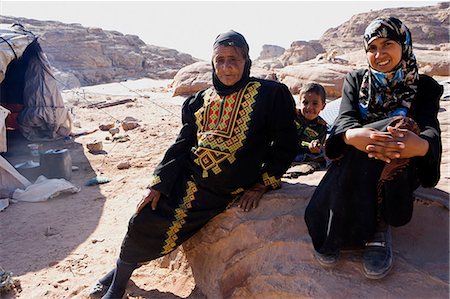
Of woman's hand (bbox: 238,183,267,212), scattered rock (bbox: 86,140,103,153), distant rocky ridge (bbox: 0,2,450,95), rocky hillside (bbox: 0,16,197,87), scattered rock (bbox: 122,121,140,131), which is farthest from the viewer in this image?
rocky hillside (bbox: 0,16,197,87)

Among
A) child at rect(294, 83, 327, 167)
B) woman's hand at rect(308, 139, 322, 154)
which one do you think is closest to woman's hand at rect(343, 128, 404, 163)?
woman's hand at rect(308, 139, 322, 154)

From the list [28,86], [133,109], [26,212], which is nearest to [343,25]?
[133,109]

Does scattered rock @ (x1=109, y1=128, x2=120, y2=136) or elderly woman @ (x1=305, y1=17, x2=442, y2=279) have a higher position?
elderly woman @ (x1=305, y1=17, x2=442, y2=279)

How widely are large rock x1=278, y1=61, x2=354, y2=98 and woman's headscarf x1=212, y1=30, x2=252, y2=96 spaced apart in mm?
8396

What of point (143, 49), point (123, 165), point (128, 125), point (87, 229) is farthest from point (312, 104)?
point (143, 49)

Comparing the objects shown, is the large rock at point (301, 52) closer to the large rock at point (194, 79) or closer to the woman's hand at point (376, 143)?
the large rock at point (194, 79)

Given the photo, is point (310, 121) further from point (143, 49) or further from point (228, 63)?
point (143, 49)

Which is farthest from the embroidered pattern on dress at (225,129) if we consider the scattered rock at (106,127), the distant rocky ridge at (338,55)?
the distant rocky ridge at (338,55)

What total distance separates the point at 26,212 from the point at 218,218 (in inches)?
107

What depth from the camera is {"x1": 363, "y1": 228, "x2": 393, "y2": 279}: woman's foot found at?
1676mm

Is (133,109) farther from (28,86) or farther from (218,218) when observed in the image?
(218,218)

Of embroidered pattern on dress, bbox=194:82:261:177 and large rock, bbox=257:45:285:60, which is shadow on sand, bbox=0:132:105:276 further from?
large rock, bbox=257:45:285:60

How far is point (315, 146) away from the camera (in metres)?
3.08

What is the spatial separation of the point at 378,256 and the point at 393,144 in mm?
516
